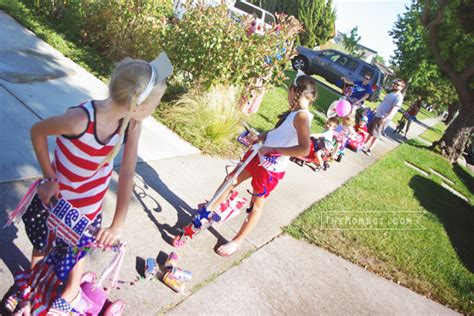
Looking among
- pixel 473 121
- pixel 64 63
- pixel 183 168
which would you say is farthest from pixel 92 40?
pixel 473 121

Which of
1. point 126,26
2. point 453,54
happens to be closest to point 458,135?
point 453,54

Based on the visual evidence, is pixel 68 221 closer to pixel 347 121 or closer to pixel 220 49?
pixel 220 49

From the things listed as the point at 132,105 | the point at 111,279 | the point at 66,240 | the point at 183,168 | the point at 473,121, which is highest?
the point at 473,121

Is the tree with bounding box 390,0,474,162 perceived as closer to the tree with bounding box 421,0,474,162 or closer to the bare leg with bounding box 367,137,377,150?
the tree with bounding box 421,0,474,162

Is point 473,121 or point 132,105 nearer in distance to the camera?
point 132,105

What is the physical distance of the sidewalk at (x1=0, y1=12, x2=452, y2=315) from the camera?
256 cm

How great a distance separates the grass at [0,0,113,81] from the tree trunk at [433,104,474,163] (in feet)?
40.4

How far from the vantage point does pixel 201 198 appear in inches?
156

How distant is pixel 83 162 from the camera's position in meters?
1.75

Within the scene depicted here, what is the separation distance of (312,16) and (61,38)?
23.7 m

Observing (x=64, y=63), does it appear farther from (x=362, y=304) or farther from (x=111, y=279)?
(x=362, y=304)

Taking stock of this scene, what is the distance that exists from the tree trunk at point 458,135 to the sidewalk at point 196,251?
1052cm

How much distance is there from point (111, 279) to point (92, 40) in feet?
22.4

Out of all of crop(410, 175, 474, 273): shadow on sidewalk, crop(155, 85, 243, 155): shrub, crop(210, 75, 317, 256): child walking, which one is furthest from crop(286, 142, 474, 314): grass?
crop(155, 85, 243, 155): shrub
